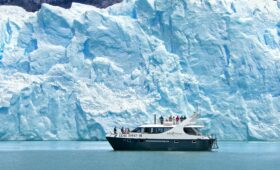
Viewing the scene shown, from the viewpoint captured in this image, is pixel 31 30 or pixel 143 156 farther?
pixel 31 30

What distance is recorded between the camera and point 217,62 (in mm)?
55500

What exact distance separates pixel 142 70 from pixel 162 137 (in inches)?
498

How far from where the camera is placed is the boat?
141ft

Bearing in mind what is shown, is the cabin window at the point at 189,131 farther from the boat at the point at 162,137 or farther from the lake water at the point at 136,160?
the lake water at the point at 136,160

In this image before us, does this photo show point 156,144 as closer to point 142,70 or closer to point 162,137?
point 162,137

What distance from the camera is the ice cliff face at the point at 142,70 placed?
53281 millimetres

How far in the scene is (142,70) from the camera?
5525cm

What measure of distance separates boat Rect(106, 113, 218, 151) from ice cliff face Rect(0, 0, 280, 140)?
9.33 m

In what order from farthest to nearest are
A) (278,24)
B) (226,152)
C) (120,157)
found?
(278,24), (226,152), (120,157)

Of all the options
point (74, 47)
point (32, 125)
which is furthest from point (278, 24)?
point (32, 125)

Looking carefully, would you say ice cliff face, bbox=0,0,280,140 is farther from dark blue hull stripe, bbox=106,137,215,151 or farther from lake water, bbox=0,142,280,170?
dark blue hull stripe, bbox=106,137,215,151

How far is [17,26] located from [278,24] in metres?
17.5

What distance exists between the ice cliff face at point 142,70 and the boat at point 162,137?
368 inches

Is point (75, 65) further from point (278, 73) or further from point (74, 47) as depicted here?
point (278, 73)
